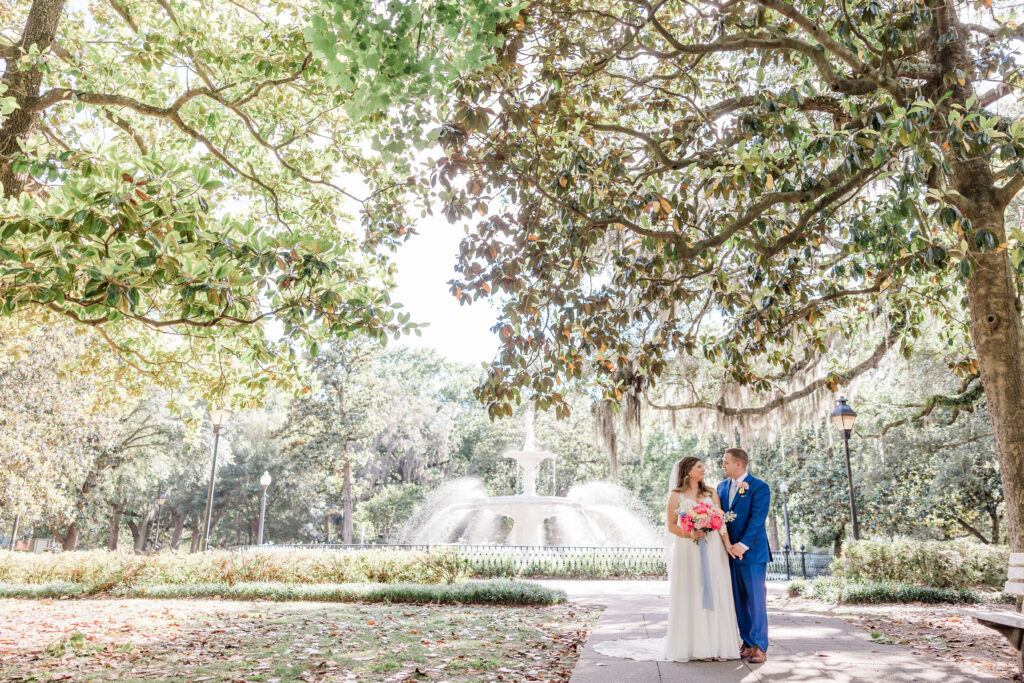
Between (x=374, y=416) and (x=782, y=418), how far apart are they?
25.0 metres

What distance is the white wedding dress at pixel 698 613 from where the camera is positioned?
223 inches

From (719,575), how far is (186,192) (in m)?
5.32

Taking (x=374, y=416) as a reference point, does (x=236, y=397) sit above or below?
below

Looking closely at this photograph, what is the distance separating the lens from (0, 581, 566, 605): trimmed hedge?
37.9 ft

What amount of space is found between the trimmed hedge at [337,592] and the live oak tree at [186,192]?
4.28 m

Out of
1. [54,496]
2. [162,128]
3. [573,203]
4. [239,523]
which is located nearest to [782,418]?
[573,203]

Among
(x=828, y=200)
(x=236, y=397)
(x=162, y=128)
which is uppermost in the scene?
(x=162, y=128)

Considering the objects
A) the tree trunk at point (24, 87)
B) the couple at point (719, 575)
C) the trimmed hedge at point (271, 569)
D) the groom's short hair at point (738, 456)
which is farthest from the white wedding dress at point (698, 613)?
the trimmed hedge at point (271, 569)

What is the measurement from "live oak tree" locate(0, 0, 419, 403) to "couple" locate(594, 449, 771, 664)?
3192 mm

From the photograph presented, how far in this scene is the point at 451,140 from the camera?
507cm

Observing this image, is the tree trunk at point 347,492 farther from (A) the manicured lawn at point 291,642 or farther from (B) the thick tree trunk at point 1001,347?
(B) the thick tree trunk at point 1001,347

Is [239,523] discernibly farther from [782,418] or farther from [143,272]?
[143,272]

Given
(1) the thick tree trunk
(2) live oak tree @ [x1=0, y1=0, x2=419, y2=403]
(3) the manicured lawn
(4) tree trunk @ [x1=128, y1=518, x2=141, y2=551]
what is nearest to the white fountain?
(3) the manicured lawn

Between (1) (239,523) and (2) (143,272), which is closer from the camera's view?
(2) (143,272)
